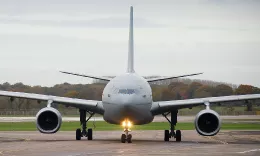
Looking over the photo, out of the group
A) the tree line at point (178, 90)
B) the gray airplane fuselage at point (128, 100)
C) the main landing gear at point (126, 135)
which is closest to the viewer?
the gray airplane fuselage at point (128, 100)

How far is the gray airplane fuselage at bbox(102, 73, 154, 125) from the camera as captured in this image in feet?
119

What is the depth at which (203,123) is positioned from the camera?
1510 inches

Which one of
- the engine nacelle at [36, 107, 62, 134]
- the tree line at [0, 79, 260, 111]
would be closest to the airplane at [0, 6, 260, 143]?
the engine nacelle at [36, 107, 62, 134]

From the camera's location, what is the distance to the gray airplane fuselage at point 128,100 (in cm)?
3612

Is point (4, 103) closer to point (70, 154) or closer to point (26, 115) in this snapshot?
point (26, 115)

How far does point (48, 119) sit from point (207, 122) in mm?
8530

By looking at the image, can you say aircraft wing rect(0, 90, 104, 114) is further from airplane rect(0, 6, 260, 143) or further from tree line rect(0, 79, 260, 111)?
tree line rect(0, 79, 260, 111)

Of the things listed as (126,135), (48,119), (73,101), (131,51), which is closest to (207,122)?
(126,135)

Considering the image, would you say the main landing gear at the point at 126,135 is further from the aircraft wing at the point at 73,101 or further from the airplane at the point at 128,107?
the aircraft wing at the point at 73,101

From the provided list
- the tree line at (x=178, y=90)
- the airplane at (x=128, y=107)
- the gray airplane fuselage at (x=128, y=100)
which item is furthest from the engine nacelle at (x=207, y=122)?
the tree line at (x=178, y=90)

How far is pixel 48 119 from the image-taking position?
128ft

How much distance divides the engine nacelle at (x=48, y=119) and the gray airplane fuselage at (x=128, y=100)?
8.65 ft

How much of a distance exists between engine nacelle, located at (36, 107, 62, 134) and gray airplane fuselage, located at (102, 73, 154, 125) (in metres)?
2.64

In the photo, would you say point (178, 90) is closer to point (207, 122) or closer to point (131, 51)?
point (131, 51)
